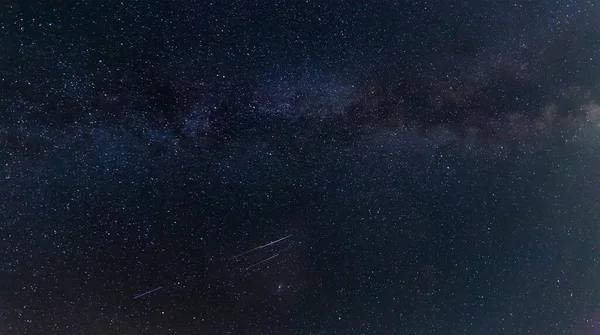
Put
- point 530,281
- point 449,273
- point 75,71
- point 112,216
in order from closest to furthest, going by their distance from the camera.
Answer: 1. point 75,71
2. point 112,216
3. point 449,273
4. point 530,281

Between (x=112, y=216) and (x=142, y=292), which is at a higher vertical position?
(x=112, y=216)

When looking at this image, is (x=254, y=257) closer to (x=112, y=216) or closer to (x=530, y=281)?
(x=112, y=216)

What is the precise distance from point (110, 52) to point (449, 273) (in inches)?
81.1

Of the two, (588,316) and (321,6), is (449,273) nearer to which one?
(588,316)

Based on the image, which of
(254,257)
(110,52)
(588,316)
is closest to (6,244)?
(110,52)

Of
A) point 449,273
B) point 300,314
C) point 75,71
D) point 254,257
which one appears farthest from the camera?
point 449,273

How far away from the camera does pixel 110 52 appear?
1.69 metres

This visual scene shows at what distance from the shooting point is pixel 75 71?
1.67m

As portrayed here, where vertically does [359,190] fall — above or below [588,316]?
above

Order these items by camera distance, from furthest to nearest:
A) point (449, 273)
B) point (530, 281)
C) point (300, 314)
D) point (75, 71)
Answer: point (530, 281) < point (449, 273) < point (300, 314) < point (75, 71)

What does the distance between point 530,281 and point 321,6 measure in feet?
6.79

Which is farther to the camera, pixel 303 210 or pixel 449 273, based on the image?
pixel 449 273

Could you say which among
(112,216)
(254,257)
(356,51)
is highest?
(356,51)

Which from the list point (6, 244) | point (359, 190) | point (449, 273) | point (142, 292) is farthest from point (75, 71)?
point (449, 273)
